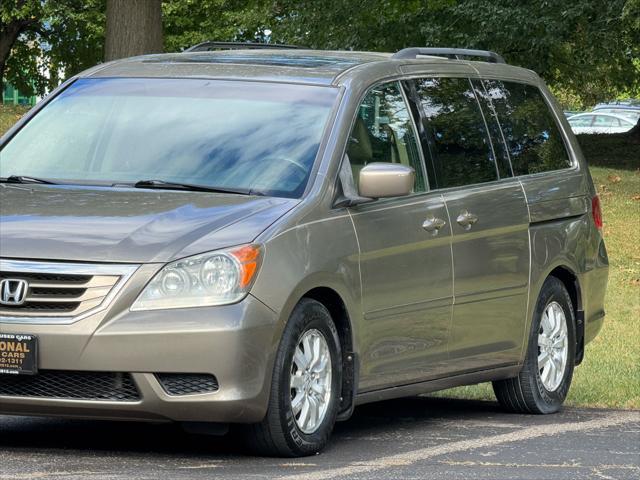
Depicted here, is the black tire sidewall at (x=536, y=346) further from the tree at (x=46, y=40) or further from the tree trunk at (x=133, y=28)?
the tree at (x=46, y=40)

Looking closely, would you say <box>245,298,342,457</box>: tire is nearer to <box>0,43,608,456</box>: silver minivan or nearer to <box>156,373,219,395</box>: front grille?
<box>0,43,608,456</box>: silver minivan

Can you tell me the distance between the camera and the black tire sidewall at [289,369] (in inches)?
272

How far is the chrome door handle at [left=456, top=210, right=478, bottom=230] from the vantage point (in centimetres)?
843

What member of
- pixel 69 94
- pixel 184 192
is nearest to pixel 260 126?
pixel 184 192

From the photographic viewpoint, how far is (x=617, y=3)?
91.6ft

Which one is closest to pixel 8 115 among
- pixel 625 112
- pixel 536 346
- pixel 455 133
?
pixel 536 346

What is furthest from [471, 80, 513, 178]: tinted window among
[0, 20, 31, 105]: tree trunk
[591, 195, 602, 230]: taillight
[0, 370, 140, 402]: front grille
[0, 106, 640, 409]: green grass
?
[0, 20, 31, 105]: tree trunk

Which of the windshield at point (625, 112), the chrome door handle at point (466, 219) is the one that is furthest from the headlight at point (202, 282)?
the windshield at point (625, 112)

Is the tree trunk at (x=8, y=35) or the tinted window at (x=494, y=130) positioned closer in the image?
the tinted window at (x=494, y=130)

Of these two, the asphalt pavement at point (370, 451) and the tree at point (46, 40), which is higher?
the asphalt pavement at point (370, 451)

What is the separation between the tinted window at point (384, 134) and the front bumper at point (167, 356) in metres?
1.33

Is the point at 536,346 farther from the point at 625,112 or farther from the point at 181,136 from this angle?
the point at 625,112

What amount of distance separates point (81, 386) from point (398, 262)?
71.0 inches

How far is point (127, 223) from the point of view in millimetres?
6812
